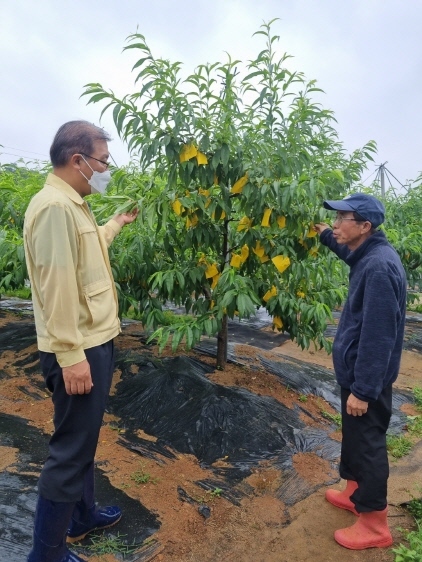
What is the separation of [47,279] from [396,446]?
2786 mm

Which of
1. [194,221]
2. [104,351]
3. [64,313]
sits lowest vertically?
[104,351]

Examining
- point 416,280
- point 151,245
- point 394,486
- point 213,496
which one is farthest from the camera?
point 416,280

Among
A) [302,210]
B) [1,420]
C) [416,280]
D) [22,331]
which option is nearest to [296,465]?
[302,210]

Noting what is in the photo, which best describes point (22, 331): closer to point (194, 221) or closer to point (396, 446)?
point (194, 221)

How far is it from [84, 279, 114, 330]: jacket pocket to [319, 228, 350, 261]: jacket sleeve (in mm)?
1332

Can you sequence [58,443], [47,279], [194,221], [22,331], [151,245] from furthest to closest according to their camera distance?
[22,331]
[151,245]
[194,221]
[58,443]
[47,279]

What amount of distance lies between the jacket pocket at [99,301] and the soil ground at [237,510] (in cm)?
101

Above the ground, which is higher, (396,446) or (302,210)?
(302,210)

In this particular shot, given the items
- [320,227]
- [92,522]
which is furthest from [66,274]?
[320,227]

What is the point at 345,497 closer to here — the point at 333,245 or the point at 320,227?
the point at 333,245

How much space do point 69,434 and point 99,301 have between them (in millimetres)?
471

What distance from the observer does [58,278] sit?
1501 millimetres

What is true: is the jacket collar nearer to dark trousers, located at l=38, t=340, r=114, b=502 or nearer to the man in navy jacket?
dark trousers, located at l=38, t=340, r=114, b=502

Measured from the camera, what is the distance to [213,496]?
8.12ft
